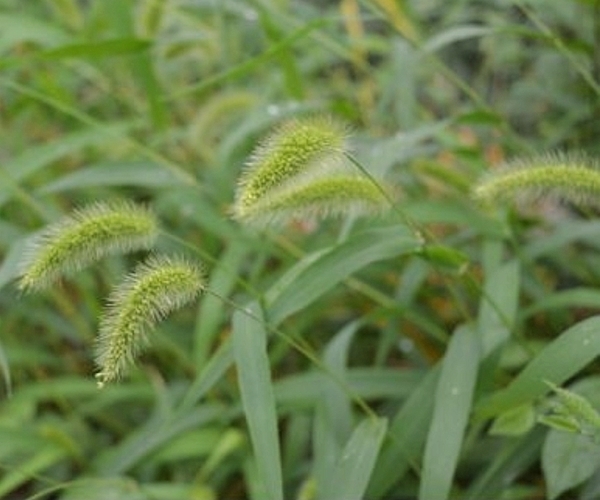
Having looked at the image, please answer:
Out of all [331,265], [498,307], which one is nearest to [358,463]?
[331,265]

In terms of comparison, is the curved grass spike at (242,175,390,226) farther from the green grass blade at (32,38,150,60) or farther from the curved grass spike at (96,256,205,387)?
the green grass blade at (32,38,150,60)

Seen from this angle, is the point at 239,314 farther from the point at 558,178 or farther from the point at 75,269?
the point at 558,178

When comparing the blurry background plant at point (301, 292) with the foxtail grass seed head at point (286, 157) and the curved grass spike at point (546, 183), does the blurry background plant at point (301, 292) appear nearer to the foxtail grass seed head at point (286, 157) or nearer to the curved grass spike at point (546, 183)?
the curved grass spike at point (546, 183)

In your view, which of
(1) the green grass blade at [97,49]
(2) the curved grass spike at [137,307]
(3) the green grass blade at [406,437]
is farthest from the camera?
(1) the green grass blade at [97,49]

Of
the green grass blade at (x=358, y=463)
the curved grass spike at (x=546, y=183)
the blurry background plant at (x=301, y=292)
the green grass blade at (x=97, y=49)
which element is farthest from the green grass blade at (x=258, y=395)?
the green grass blade at (x=97, y=49)

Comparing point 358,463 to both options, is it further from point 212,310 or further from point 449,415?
point 212,310

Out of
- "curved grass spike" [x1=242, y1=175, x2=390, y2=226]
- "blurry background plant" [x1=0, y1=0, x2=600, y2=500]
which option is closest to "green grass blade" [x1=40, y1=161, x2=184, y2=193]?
"blurry background plant" [x1=0, y1=0, x2=600, y2=500]
